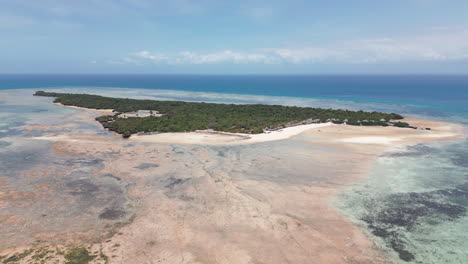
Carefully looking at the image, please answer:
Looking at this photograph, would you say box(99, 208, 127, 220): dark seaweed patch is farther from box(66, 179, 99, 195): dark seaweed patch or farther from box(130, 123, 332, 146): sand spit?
box(130, 123, 332, 146): sand spit

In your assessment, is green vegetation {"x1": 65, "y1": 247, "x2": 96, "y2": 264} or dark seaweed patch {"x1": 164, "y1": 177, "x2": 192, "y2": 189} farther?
dark seaweed patch {"x1": 164, "y1": 177, "x2": 192, "y2": 189}

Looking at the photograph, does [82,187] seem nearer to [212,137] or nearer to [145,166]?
[145,166]

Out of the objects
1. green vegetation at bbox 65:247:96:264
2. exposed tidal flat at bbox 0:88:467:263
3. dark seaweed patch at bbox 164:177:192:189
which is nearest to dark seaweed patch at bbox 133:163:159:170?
exposed tidal flat at bbox 0:88:467:263

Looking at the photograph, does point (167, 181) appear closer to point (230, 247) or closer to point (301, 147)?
point (230, 247)

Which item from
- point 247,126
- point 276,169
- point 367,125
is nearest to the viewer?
point 276,169

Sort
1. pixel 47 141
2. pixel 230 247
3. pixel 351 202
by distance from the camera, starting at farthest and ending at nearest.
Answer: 1. pixel 47 141
2. pixel 351 202
3. pixel 230 247

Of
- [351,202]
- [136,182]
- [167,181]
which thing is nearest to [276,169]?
[351,202]

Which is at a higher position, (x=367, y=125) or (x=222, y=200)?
(x=367, y=125)

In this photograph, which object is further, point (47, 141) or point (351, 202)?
point (47, 141)
